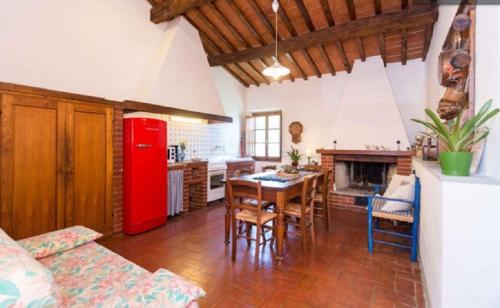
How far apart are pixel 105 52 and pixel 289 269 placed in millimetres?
3859

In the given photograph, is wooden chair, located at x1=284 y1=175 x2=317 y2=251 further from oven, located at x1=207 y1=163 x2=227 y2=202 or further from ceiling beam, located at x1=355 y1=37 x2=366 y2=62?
ceiling beam, located at x1=355 y1=37 x2=366 y2=62

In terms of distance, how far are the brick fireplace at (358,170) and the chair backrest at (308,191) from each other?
6.99ft

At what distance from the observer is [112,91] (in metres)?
3.58

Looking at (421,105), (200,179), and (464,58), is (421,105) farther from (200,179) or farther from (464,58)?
(200,179)

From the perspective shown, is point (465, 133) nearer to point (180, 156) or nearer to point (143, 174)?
point (143, 174)

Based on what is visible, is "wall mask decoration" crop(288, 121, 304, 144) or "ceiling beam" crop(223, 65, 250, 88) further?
"ceiling beam" crop(223, 65, 250, 88)

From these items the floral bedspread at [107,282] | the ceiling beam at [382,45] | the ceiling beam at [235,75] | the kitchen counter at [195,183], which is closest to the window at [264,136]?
the ceiling beam at [235,75]

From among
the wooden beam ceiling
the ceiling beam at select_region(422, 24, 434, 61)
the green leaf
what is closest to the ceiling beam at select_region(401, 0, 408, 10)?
the wooden beam ceiling

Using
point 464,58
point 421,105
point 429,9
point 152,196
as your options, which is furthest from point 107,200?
point 421,105

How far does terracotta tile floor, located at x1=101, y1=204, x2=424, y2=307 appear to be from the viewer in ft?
6.15

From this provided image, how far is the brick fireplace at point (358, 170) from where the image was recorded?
14.0ft

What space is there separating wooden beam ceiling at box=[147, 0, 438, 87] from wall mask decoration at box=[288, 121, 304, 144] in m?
1.26

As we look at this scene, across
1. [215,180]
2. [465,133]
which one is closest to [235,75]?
[215,180]

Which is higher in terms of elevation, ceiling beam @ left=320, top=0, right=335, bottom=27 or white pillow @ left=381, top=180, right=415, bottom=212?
ceiling beam @ left=320, top=0, right=335, bottom=27
